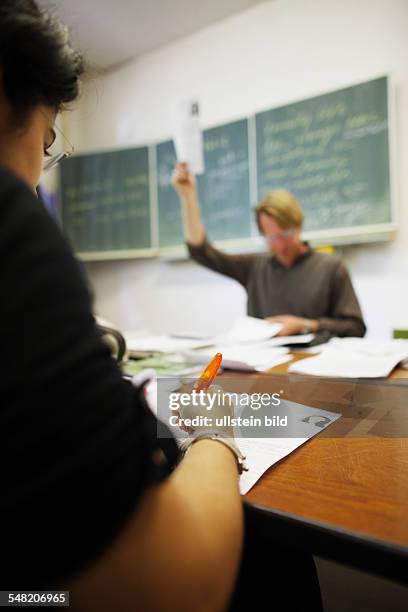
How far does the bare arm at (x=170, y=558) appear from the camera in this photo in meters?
0.34

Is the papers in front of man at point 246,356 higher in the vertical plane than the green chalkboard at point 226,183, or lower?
lower

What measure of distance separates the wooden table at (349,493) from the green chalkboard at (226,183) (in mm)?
2198

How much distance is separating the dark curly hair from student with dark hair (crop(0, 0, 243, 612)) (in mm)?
158

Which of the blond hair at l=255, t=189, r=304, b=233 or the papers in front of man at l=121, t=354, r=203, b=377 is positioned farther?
the blond hair at l=255, t=189, r=304, b=233

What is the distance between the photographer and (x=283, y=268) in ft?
7.48

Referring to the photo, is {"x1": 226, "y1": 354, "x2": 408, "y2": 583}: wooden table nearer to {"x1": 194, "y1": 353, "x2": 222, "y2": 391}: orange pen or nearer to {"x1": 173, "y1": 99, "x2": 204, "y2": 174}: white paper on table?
{"x1": 194, "y1": 353, "x2": 222, "y2": 391}: orange pen

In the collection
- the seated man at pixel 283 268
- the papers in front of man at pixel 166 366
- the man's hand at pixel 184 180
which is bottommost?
the papers in front of man at pixel 166 366

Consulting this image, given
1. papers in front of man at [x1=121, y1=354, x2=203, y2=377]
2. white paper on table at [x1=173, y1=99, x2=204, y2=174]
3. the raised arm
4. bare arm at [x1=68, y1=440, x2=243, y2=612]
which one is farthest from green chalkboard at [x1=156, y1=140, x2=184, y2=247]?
bare arm at [x1=68, y1=440, x2=243, y2=612]

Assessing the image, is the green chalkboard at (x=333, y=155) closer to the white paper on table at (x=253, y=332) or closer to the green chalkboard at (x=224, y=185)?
the green chalkboard at (x=224, y=185)

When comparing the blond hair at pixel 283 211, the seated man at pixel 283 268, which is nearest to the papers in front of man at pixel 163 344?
the seated man at pixel 283 268

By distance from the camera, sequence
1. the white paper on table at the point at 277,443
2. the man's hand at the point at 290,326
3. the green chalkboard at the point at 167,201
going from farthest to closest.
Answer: the green chalkboard at the point at 167,201 → the man's hand at the point at 290,326 → the white paper on table at the point at 277,443

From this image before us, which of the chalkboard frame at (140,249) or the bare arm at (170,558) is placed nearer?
the bare arm at (170,558)

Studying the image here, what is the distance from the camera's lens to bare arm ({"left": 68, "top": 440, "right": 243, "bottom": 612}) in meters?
0.34

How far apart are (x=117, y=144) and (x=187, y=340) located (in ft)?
8.10
